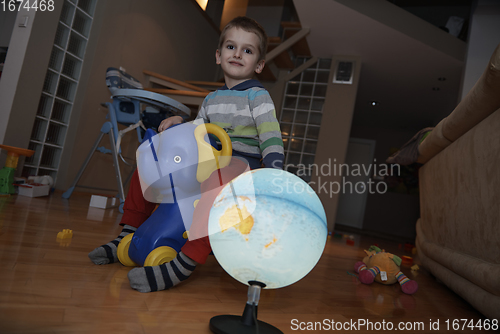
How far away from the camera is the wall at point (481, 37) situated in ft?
10.4

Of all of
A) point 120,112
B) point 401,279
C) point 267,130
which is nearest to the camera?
point 267,130

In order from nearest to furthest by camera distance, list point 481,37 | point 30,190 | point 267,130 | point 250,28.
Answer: point 267,130 < point 250,28 < point 30,190 < point 481,37

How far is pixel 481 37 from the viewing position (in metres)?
3.24

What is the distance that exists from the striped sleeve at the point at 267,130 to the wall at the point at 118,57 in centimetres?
196

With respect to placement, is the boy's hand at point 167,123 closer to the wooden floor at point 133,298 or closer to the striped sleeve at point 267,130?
the striped sleeve at point 267,130

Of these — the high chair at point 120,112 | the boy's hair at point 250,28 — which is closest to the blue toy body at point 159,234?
the boy's hair at point 250,28

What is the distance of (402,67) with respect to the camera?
3678 millimetres

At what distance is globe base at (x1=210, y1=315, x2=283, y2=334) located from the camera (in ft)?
1.71

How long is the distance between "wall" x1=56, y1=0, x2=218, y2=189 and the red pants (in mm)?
1759

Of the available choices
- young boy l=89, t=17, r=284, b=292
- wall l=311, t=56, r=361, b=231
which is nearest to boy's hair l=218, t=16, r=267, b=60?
young boy l=89, t=17, r=284, b=292

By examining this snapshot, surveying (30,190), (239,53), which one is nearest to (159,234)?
(239,53)

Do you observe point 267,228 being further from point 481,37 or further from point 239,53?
point 481,37

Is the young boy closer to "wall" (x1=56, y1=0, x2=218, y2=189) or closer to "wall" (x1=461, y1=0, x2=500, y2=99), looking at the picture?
"wall" (x1=56, y1=0, x2=218, y2=189)

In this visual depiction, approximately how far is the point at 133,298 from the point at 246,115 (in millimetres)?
547
